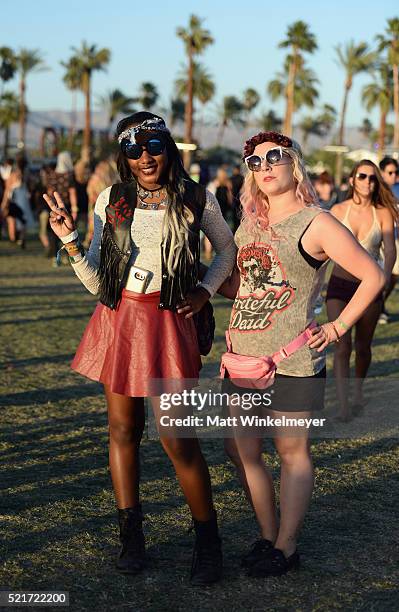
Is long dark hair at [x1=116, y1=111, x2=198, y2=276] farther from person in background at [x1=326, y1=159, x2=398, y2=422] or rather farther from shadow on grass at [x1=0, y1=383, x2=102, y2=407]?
shadow on grass at [x1=0, y1=383, x2=102, y2=407]

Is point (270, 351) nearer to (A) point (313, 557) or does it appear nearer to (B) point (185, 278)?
(B) point (185, 278)

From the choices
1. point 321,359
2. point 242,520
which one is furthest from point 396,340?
point 321,359

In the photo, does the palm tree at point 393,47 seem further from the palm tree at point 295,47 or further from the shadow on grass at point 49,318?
the shadow on grass at point 49,318

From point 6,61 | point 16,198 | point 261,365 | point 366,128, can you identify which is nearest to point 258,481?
point 261,365

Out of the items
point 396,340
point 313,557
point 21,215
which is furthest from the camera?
point 21,215

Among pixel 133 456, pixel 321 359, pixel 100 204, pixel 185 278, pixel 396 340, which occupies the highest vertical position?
pixel 100 204

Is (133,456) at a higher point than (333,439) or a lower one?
higher

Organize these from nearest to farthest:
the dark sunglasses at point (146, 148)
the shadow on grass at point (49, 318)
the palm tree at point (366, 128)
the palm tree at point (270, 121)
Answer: the dark sunglasses at point (146, 148) < the shadow on grass at point (49, 318) < the palm tree at point (270, 121) < the palm tree at point (366, 128)

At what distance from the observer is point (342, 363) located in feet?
22.7

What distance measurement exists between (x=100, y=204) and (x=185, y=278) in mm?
485

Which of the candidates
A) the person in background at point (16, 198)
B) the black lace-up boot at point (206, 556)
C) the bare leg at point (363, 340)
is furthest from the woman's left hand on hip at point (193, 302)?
the person in background at point (16, 198)

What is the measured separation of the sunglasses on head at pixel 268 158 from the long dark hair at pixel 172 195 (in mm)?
264

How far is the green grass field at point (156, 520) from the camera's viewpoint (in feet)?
12.2

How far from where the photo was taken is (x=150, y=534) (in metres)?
4.37
